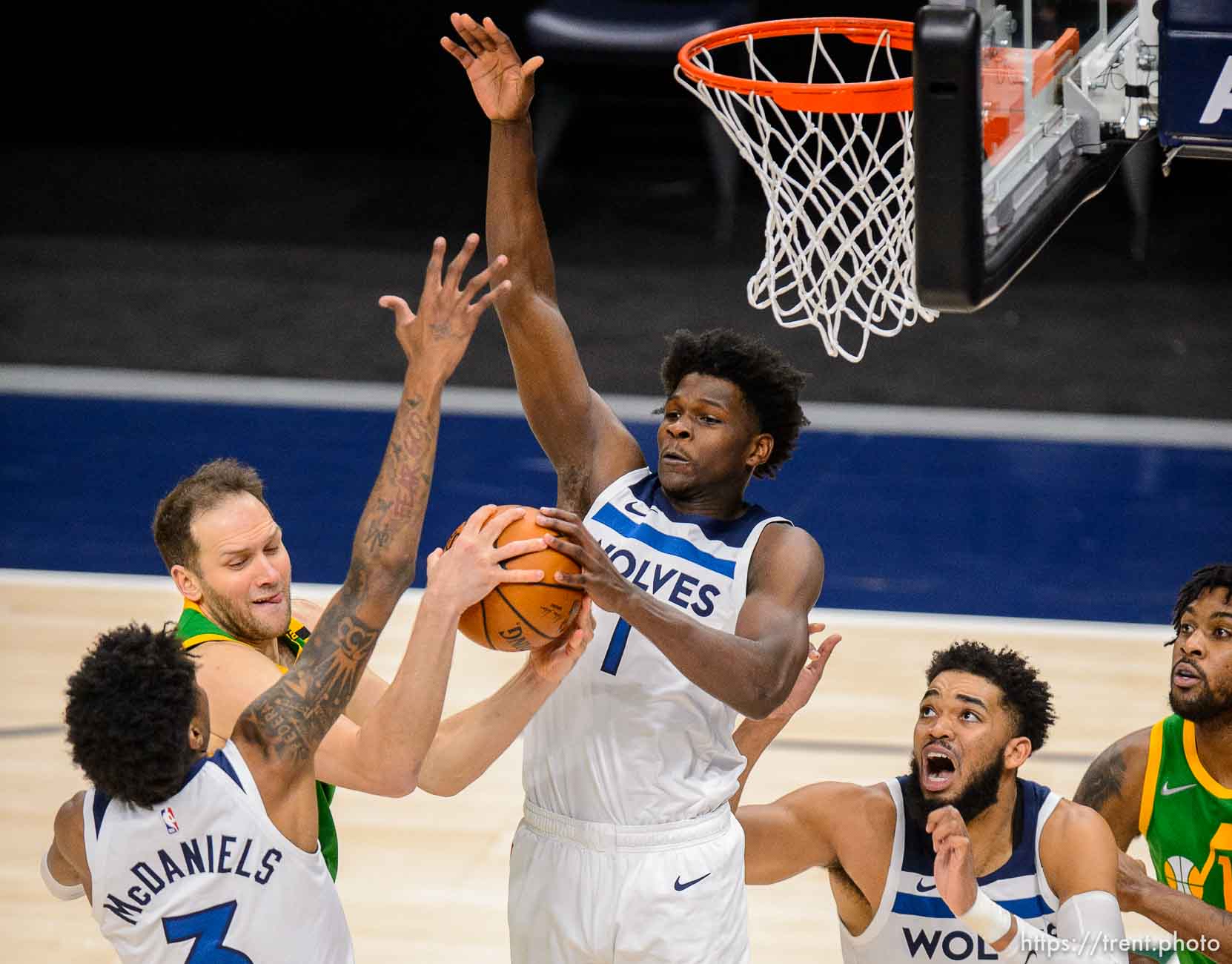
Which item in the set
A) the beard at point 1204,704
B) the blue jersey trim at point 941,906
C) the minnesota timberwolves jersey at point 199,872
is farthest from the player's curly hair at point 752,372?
the minnesota timberwolves jersey at point 199,872

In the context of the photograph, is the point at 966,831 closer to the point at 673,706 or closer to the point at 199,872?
the point at 673,706

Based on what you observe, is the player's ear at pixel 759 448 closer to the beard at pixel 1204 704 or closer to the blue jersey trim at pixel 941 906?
the blue jersey trim at pixel 941 906

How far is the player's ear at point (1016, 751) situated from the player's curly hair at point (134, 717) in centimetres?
171

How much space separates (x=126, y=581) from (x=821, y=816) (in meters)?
4.46

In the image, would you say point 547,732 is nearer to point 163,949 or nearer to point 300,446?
point 163,949

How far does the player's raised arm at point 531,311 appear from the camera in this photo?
153 inches

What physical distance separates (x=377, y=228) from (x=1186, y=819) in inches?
389

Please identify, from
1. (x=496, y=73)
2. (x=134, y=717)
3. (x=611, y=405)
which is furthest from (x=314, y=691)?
(x=611, y=405)

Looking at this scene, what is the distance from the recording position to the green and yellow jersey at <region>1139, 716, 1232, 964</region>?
392 centimetres

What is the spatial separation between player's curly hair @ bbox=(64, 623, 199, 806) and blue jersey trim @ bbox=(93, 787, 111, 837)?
0.07 meters

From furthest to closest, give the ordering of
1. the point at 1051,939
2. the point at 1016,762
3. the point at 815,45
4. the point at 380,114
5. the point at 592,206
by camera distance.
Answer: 1. the point at 380,114
2. the point at 592,206
3. the point at 815,45
4. the point at 1016,762
5. the point at 1051,939

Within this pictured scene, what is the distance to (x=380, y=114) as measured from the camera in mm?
14453

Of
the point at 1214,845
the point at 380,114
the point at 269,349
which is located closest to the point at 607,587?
the point at 1214,845

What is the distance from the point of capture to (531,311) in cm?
391
